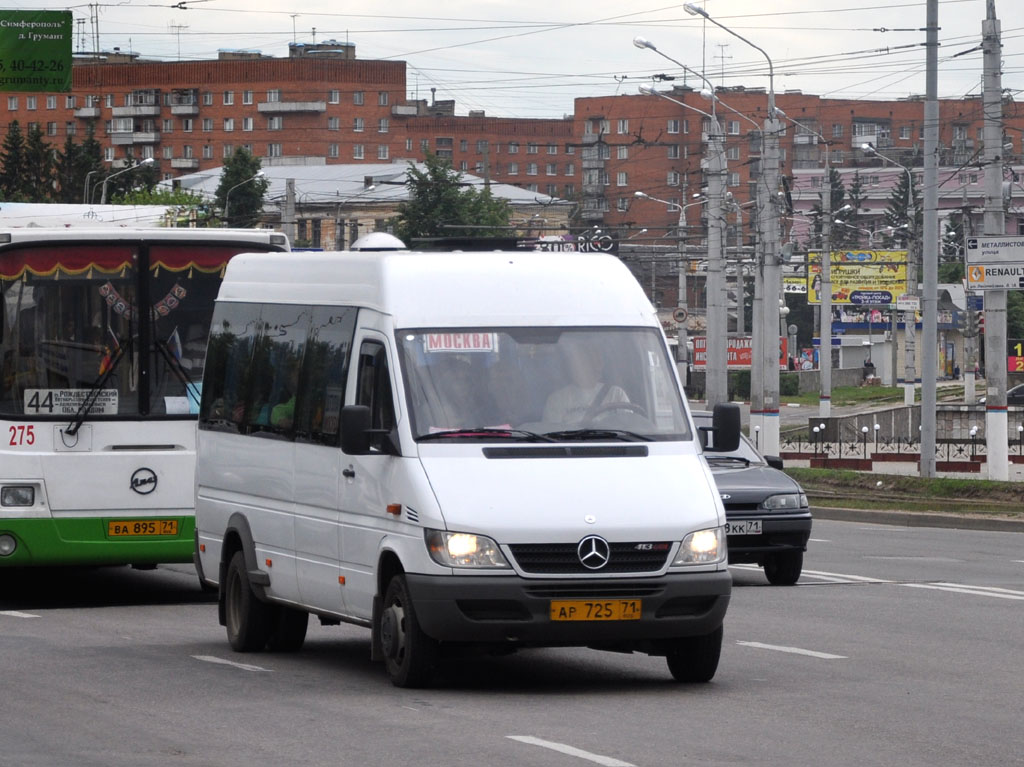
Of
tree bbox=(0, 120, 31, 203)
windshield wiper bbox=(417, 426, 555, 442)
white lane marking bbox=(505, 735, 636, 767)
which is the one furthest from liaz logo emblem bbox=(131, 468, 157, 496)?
tree bbox=(0, 120, 31, 203)

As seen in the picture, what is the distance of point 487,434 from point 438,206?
79.8 m

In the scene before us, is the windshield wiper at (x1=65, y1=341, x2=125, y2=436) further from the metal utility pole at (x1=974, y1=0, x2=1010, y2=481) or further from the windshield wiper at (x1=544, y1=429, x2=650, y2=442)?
the metal utility pole at (x1=974, y1=0, x2=1010, y2=481)

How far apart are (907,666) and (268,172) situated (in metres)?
112

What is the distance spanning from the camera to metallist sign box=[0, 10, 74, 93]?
32000 millimetres

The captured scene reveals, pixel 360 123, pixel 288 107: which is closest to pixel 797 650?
pixel 288 107

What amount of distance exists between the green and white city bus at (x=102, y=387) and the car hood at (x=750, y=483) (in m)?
4.73

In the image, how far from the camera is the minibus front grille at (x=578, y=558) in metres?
9.80

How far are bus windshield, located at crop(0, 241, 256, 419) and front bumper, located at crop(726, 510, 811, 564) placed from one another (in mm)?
4958

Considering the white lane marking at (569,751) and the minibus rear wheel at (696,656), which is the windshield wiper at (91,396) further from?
the white lane marking at (569,751)

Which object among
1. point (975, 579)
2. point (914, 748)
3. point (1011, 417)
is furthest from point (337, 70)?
point (914, 748)

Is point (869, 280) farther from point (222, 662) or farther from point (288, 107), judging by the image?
point (288, 107)

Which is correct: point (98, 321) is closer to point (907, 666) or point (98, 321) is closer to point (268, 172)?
point (907, 666)

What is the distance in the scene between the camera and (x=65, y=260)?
15.6m

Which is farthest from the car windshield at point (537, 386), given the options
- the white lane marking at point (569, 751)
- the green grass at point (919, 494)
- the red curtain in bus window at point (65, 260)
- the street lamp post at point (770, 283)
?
the street lamp post at point (770, 283)
